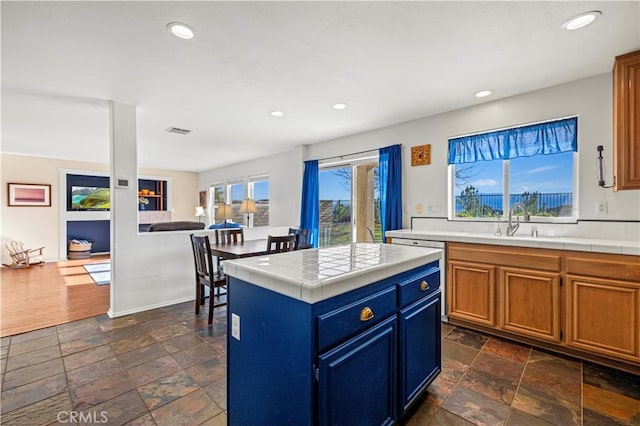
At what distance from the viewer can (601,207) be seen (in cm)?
270

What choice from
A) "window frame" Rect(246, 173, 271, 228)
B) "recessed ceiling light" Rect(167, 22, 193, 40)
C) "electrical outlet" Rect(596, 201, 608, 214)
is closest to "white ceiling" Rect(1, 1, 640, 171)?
"recessed ceiling light" Rect(167, 22, 193, 40)

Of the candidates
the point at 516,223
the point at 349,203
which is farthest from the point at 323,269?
the point at 349,203

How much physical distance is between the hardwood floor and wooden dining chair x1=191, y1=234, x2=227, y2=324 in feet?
3.89

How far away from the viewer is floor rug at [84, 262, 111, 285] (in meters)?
4.95

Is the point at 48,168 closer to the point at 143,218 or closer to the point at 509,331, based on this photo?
the point at 143,218

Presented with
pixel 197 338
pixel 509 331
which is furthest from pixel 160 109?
pixel 509 331

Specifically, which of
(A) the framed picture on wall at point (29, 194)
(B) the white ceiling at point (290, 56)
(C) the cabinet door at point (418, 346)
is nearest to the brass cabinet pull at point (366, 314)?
(C) the cabinet door at point (418, 346)

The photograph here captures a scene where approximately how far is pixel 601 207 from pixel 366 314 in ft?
9.06

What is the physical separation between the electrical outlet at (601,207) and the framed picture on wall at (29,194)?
32.0 ft

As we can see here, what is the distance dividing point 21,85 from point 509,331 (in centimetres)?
527

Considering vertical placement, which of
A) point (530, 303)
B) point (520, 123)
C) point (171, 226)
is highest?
point (520, 123)

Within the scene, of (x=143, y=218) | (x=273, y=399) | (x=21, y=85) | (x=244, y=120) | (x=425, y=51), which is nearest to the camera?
(x=273, y=399)

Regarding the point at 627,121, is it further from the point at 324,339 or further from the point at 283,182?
the point at 283,182

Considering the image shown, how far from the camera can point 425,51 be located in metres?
2.32
